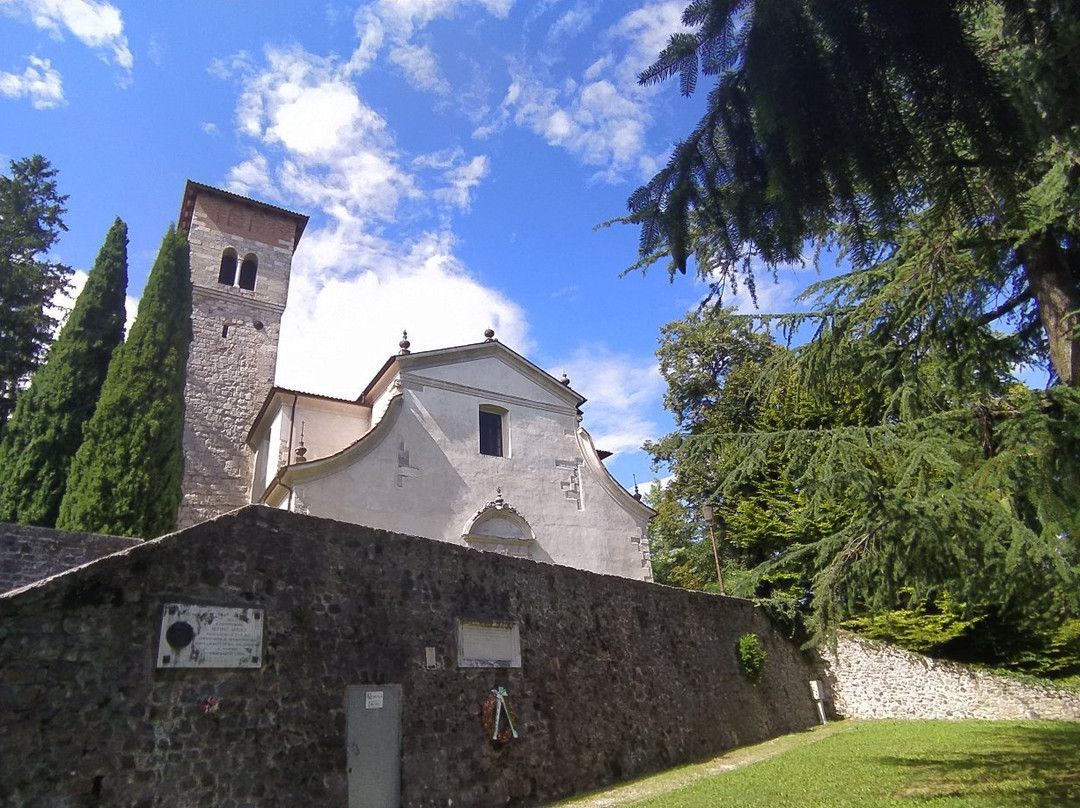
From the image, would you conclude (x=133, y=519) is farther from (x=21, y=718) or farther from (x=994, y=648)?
(x=994, y=648)

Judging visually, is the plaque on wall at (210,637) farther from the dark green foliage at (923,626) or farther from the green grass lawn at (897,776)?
the dark green foliage at (923,626)

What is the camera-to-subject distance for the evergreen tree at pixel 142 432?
14297mm

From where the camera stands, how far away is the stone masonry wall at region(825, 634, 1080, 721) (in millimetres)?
16406

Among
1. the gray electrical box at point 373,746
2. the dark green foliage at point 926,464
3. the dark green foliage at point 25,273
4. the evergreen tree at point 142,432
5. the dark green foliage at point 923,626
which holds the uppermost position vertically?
the dark green foliage at point 25,273

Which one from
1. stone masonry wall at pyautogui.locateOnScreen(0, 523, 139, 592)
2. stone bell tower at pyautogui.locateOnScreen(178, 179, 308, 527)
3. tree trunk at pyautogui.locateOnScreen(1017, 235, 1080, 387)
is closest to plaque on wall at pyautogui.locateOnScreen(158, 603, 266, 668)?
stone masonry wall at pyautogui.locateOnScreen(0, 523, 139, 592)

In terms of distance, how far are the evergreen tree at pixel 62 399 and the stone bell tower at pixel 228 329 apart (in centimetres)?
242

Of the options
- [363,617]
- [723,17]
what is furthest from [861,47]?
[363,617]

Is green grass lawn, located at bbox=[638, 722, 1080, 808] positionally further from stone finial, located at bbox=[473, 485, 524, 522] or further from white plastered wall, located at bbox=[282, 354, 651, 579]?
stone finial, located at bbox=[473, 485, 524, 522]

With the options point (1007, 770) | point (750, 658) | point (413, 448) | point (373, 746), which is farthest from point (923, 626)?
point (373, 746)

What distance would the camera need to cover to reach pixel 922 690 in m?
16.9

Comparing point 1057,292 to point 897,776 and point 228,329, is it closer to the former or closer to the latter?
point 897,776

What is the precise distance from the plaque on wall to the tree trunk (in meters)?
7.61

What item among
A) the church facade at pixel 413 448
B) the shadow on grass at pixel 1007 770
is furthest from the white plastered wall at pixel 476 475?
the shadow on grass at pixel 1007 770

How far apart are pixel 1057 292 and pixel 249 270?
22.3 m
